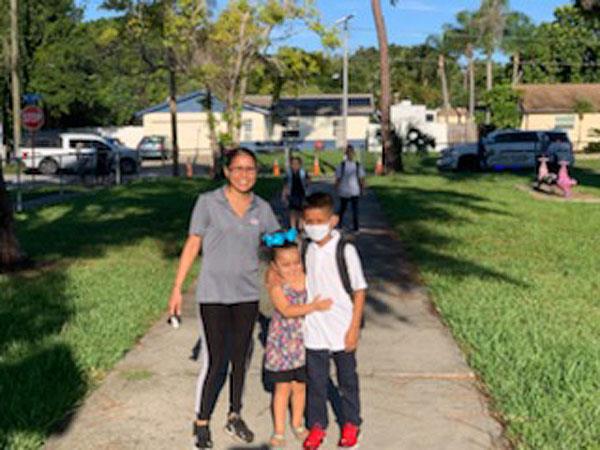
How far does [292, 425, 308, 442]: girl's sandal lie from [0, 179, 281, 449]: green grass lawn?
1513mm

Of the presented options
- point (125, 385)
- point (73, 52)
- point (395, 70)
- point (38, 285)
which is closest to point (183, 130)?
point (73, 52)

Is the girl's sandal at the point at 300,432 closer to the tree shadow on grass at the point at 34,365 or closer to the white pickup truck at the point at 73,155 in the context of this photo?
the tree shadow on grass at the point at 34,365

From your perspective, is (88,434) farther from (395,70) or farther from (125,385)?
(395,70)

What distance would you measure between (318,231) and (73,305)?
4.73 meters

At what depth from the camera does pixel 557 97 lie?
57250 mm

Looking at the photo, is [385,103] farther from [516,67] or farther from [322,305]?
[516,67]

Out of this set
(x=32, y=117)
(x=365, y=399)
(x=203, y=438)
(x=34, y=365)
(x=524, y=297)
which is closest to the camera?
(x=203, y=438)

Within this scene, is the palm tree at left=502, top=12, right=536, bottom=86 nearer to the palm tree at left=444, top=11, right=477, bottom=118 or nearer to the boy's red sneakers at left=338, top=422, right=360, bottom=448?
the palm tree at left=444, top=11, right=477, bottom=118

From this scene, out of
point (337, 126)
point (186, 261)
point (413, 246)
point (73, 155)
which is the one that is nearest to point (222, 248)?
point (186, 261)

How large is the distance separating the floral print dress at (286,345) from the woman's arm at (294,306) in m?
0.08

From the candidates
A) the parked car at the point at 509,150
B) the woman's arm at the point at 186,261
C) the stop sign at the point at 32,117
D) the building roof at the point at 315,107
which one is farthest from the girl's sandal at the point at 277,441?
the building roof at the point at 315,107

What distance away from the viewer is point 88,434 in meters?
4.91

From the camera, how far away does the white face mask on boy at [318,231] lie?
4.47 metres

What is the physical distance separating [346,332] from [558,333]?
10.4 feet
